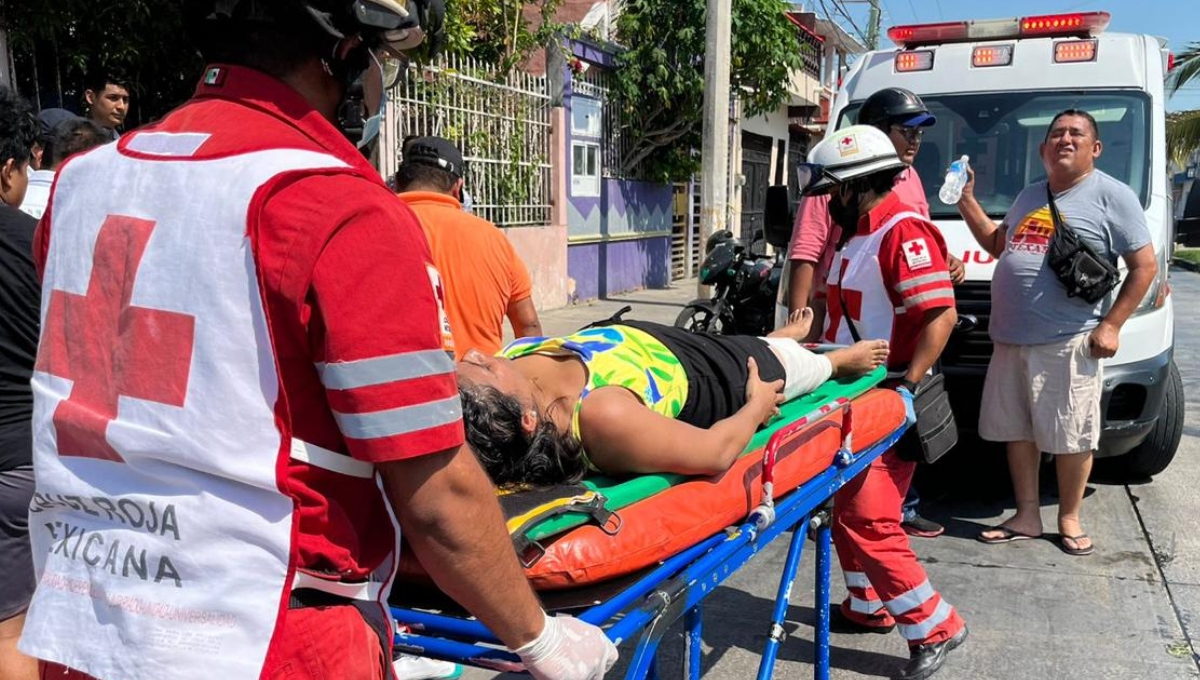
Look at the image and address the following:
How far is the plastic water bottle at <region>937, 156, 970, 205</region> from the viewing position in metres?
4.50

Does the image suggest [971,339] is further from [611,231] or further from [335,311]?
[611,231]

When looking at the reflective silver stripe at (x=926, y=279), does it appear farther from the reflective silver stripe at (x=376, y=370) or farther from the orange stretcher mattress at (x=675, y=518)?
the reflective silver stripe at (x=376, y=370)

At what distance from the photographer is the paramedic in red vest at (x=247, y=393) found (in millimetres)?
1152

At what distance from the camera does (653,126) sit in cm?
1298

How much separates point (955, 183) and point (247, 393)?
4.09 metres

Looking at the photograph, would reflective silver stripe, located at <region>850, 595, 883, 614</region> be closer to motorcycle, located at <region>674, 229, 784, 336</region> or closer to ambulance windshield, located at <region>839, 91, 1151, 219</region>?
ambulance windshield, located at <region>839, 91, 1151, 219</region>

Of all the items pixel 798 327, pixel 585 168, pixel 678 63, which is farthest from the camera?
pixel 678 63

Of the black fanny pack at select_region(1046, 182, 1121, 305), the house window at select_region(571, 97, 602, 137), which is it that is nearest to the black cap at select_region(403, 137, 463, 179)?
the black fanny pack at select_region(1046, 182, 1121, 305)

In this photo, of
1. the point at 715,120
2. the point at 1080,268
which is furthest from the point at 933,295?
the point at 715,120

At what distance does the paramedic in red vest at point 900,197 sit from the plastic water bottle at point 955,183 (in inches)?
4.9

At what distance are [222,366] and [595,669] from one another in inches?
30.4

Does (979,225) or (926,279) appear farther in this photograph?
(979,225)

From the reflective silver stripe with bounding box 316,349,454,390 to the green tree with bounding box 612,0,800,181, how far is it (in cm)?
1121

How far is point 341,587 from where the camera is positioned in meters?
1.27
